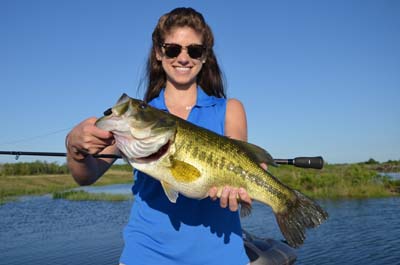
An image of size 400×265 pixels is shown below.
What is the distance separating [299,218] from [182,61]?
1715 mm

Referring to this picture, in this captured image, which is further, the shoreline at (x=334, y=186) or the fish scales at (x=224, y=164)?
the shoreline at (x=334, y=186)

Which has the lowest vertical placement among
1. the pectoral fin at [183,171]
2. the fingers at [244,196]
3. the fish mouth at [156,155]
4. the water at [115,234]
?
the water at [115,234]

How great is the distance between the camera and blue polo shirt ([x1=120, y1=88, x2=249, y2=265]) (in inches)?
120

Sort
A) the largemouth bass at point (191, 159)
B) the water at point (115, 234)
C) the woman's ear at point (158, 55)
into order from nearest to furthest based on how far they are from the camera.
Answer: the largemouth bass at point (191, 159)
the woman's ear at point (158, 55)
the water at point (115, 234)

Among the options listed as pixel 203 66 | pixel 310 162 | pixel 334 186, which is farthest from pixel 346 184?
pixel 203 66

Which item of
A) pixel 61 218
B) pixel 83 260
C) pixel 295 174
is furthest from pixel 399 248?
pixel 295 174

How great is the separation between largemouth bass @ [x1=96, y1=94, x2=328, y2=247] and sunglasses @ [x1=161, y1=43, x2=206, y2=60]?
0.81 metres

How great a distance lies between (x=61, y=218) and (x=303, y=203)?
23811 mm

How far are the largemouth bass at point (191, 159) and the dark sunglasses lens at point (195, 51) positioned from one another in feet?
2.69

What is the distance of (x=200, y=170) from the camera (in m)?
3.11

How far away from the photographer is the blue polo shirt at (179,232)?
10.0 feet

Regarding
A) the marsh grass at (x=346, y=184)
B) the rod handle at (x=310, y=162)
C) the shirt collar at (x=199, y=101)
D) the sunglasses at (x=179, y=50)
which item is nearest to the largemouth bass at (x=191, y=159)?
the shirt collar at (x=199, y=101)

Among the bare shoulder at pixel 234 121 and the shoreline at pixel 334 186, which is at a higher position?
the bare shoulder at pixel 234 121

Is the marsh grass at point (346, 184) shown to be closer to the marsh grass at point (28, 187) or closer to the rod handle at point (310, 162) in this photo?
the marsh grass at point (28, 187)
